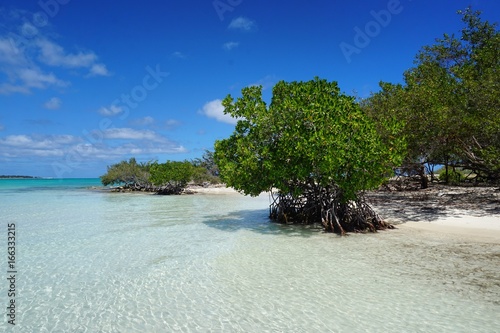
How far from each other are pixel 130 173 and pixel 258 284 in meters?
48.2

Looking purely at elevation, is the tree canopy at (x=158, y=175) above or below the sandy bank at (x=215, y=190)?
above

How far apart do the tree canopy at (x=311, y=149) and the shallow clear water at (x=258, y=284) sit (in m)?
2.06

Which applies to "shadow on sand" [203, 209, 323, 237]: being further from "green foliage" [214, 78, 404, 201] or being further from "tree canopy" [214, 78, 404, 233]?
"green foliage" [214, 78, 404, 201]

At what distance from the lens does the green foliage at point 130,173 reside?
50672 millimetres

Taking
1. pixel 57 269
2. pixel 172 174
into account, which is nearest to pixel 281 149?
pixel 57 269

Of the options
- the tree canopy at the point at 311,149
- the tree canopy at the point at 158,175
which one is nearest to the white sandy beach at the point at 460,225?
the tree canopy at the point at 311,149

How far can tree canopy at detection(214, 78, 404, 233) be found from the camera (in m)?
11.2

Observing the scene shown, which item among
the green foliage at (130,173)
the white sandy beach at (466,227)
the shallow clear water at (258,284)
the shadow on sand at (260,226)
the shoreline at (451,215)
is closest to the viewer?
the shallow clear water at (258,284)

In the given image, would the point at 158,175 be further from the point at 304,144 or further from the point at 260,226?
the point at 304,144

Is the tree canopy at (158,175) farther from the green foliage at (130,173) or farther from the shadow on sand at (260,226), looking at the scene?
the shadow on sand at (260,226)

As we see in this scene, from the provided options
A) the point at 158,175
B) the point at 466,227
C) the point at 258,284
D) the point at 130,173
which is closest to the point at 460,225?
the point at 466,227

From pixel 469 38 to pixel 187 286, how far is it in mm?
23338

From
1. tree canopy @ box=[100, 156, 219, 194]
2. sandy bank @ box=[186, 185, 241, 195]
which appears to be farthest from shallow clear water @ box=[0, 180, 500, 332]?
sandy bank @ box=[186, 185, 241, 195]

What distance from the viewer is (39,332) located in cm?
504
